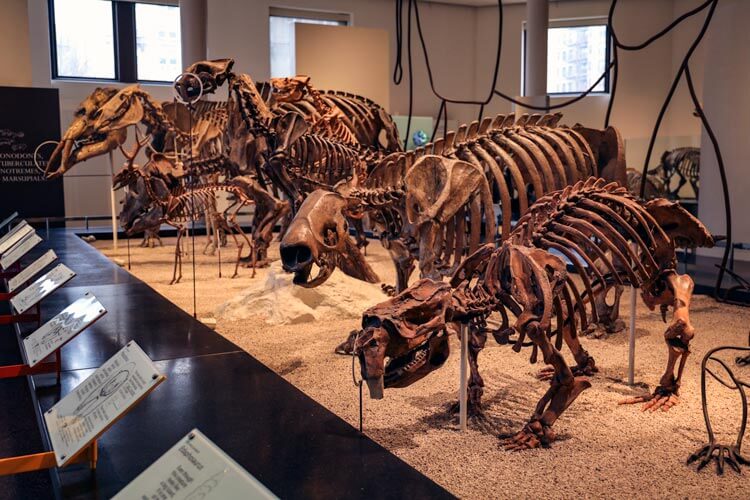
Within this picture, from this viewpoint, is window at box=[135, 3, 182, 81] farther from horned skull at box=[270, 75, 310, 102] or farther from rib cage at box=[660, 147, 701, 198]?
rib cage at box=[660, 147, 701, 198]

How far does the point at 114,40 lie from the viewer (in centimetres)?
1402

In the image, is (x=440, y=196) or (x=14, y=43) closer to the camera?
(x=440, y=196)

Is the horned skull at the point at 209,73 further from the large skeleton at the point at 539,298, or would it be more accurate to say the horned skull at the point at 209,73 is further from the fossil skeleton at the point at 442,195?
the large skeleton at the point at 539,298

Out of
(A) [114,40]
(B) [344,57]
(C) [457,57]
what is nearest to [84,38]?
(A) [114,40]

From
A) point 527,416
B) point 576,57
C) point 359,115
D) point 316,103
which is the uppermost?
point 576,57

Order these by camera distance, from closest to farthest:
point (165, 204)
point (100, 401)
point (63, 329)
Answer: point (100, 401), point (63, 329), point (165, 204)

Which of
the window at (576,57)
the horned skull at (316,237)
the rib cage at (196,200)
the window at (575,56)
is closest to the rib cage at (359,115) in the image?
the rib cage at (196,200)

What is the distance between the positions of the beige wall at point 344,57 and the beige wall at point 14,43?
172 inches

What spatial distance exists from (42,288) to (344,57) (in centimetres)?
1059

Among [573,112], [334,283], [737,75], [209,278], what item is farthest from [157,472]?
[573,112]

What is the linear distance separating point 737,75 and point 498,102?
794 centimetres

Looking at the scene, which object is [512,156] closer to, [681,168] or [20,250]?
[20,250]

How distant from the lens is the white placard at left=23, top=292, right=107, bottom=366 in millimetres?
2867

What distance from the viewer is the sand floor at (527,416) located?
3332mm
